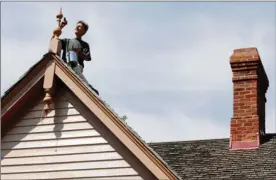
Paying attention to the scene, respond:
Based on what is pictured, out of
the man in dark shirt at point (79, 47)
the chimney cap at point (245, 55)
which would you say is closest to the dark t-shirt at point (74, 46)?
the man in dark shirt at point (79, 47)

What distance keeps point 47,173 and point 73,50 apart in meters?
2.32

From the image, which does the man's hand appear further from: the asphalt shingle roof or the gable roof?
the asphalt shingle roof

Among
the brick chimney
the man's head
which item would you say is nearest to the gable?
the man's head

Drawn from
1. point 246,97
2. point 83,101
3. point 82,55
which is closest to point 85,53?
point 82,55

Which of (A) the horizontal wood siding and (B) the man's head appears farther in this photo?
(B) the man's head

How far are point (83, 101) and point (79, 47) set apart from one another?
160 centimetres

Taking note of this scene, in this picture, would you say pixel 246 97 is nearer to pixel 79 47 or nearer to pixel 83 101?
pixel 79 47

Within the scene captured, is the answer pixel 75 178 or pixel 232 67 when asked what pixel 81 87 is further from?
pixel 232 67

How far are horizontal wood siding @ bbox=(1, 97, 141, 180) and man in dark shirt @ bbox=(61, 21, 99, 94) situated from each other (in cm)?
101

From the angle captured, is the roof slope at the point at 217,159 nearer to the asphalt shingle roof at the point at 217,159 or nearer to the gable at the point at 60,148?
the asphalt shingle roof at the point at 217,159

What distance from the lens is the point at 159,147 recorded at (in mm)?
16203

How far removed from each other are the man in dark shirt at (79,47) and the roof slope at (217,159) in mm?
2582

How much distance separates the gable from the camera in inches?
477

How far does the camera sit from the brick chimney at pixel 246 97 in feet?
51.9
